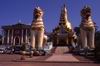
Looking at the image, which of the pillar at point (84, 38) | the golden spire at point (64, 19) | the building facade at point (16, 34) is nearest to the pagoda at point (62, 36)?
the golden spire at point (64, 19)

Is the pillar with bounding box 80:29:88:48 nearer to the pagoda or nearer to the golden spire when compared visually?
the pagoda

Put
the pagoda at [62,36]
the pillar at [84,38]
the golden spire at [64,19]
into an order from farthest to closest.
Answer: the golden spire at [64,19] → the pagoda at [62,36] → the pillar at [84,38]

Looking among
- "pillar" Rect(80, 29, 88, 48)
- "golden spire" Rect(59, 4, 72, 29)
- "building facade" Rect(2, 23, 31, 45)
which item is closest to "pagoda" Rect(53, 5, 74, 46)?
"golden spire" Rect(59, 4, 72, 29)

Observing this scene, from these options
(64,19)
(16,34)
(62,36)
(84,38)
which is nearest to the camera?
(84,38)

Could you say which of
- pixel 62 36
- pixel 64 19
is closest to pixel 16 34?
pixel 64 19

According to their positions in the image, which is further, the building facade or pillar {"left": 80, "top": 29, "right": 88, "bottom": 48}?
the building facade

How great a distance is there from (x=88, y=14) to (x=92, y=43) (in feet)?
20.0

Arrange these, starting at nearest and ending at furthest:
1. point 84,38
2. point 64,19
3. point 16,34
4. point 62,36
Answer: point 84,38 < point 62,36 < point 64,19 < point 16,34

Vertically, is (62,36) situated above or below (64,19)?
below

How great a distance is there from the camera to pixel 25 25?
101 metres

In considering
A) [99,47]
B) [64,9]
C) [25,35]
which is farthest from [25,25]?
[99,47]

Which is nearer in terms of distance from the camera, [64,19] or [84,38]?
[84,38]

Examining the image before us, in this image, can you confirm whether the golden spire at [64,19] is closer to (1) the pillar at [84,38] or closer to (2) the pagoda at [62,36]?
(2) the pagoda at [62,36]

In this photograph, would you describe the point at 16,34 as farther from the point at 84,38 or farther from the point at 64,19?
the point at 84,38
